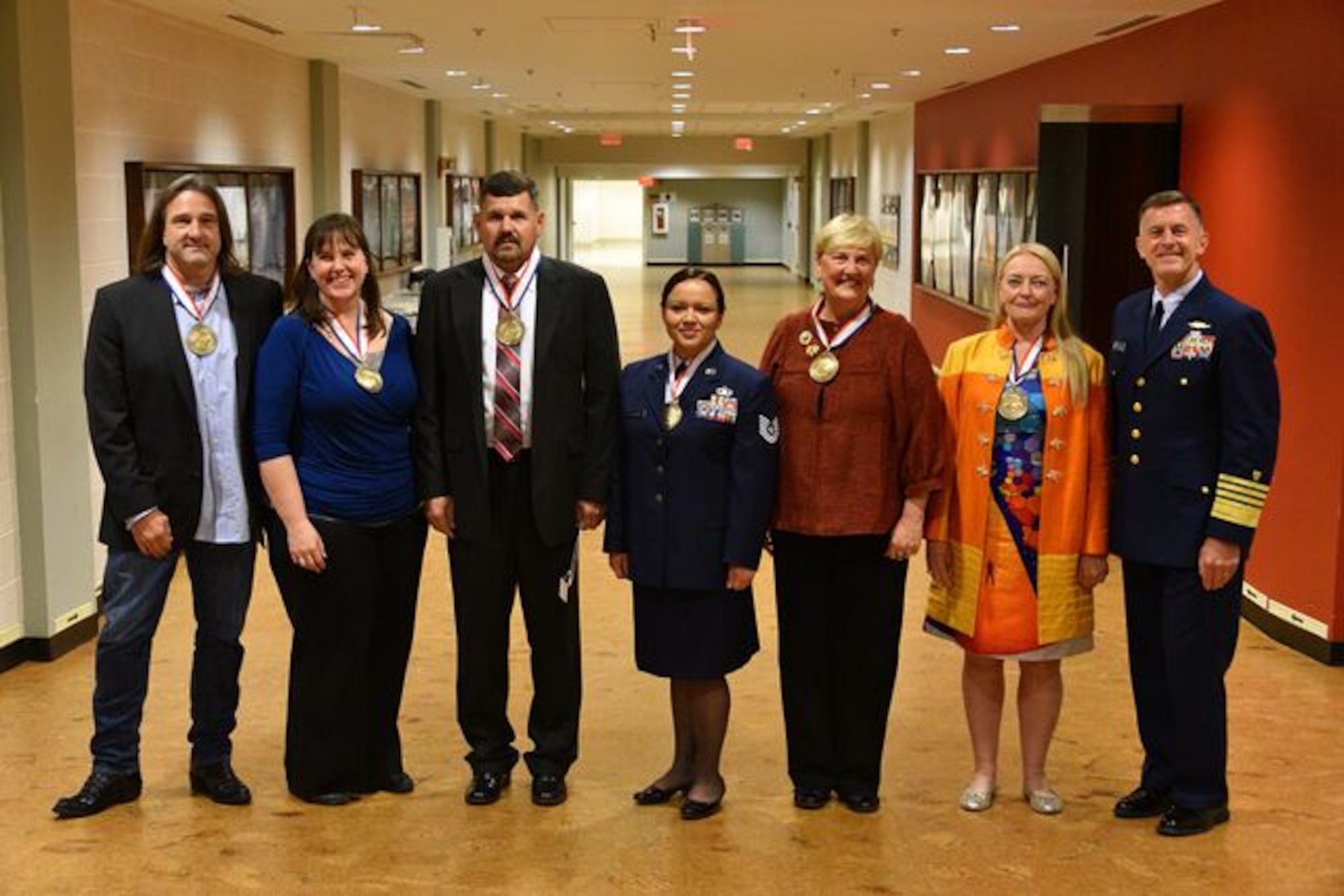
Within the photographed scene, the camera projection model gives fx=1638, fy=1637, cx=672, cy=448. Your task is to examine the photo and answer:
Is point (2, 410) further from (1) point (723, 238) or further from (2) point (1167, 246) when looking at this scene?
(1) point (723, 238)

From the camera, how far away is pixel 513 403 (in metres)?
4.38

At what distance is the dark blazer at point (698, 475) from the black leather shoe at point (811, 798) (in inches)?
27.0

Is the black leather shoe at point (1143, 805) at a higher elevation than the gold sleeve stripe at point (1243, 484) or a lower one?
lower

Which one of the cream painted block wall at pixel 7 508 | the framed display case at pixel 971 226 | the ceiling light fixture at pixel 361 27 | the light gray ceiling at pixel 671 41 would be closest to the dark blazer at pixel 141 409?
the cream painted block wall at pixel 7 508

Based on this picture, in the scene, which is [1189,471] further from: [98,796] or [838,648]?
[98,796]

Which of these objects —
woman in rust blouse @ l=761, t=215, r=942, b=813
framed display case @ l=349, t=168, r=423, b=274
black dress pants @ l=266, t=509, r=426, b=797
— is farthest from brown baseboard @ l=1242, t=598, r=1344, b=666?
framed display case @ l=349, t=168, r=423, b=274

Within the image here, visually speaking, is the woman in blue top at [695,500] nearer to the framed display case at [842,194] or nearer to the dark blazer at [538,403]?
the dark blazer at [538,403]

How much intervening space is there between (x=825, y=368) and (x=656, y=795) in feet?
4.30

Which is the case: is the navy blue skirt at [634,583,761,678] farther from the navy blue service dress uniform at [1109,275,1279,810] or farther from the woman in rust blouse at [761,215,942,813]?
the navy blue service dress uniform at [1109,275,1279,810]

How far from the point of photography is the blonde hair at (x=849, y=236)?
13.8 ft

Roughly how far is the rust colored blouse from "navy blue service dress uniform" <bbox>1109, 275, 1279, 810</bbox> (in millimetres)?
542

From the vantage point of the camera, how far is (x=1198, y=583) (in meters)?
4.29

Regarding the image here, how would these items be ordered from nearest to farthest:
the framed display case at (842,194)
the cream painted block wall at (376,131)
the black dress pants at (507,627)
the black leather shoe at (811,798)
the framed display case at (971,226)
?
the black dress pants at (507,627), the black leather shoe at (811,798), the framed display case at (971,226), the cream painted block wall at (376,131), the framed display case at (842,194)

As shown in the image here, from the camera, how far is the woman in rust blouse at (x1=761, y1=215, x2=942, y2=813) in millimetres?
4215
